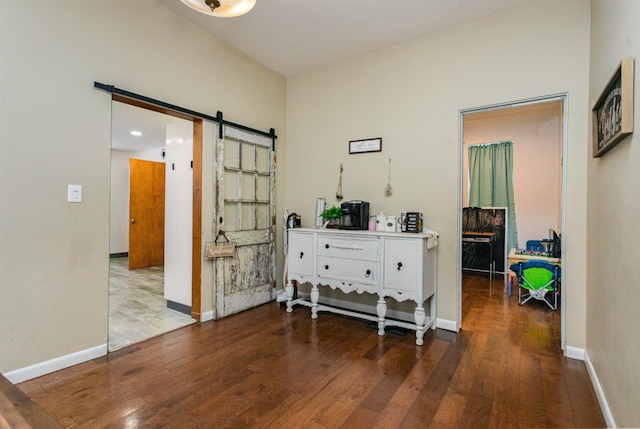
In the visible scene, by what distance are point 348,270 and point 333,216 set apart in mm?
623

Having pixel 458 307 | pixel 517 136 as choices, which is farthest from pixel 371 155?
pixel 517 136

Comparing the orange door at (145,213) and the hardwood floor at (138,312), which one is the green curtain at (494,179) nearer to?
the hardwood floor at (138,312)

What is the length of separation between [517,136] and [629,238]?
197 inches

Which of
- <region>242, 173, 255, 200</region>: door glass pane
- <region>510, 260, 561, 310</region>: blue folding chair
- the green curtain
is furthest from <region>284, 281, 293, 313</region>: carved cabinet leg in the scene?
the green curtain

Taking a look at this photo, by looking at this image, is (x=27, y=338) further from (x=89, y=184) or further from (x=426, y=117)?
(x=426, y=117)

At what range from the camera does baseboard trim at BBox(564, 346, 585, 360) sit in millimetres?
A: 2430

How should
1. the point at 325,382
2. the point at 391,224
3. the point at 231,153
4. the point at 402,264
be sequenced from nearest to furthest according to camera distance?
the point at 325,382 → the point at 402,264 → the point at 391,224 → the point at 231,153

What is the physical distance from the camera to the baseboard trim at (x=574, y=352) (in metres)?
2.43

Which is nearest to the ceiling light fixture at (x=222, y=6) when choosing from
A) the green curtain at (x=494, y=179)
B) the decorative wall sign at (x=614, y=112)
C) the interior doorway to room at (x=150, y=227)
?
the interior doorway to room at (x=150, y=227)

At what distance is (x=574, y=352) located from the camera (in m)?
2.46

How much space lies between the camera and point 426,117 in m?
3.15

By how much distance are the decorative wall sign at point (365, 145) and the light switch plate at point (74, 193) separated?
2558 mm

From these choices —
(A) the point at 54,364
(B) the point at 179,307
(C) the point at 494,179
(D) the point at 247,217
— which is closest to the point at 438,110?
(D) the point at 247,217

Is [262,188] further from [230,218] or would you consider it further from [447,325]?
[447,325]
